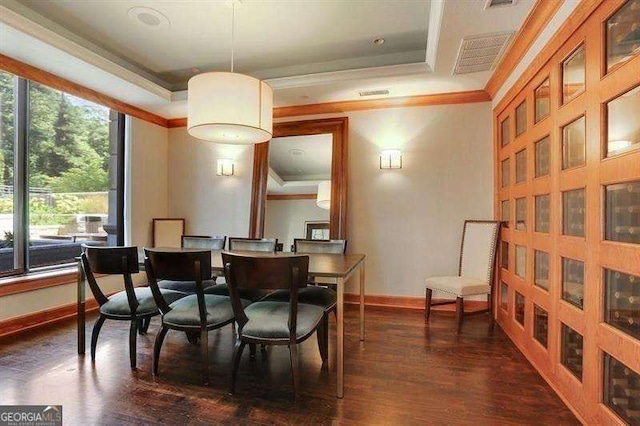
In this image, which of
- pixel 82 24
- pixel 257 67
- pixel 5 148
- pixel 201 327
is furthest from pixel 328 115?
pixel 5 148

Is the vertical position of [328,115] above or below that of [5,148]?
above

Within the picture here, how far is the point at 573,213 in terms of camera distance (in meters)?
1.90

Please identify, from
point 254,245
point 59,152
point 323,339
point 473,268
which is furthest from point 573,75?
point 59,152

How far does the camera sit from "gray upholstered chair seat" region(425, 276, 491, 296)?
9.63 ft

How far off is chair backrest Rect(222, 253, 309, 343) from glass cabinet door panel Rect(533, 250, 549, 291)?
168 centimetres

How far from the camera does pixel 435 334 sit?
3.00 meters

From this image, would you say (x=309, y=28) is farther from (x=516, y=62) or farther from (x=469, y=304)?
(x=469, y=304)

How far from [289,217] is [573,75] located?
307 centimetres

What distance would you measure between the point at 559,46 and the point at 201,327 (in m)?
2.89

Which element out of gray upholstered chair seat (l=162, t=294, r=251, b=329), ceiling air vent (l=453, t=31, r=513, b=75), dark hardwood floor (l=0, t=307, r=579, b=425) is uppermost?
ceiling air vent (l=453, t=31, r=513, b=75)

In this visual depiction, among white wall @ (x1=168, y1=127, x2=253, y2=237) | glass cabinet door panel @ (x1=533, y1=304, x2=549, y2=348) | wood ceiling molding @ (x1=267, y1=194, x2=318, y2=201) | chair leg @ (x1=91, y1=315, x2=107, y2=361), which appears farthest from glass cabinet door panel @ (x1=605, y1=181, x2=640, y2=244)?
white wall @ (x1=168, y1=127, x2=253, y2=237)

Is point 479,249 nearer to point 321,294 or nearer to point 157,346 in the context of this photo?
point 321,294

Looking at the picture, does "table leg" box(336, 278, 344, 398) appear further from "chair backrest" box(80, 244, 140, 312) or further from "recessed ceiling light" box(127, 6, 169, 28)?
"recessed ceiling light" box(127, 6, 169, 28)

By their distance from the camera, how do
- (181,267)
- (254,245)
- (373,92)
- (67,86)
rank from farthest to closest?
(373,92) → (67,86) → (254,245) → (181,267)
